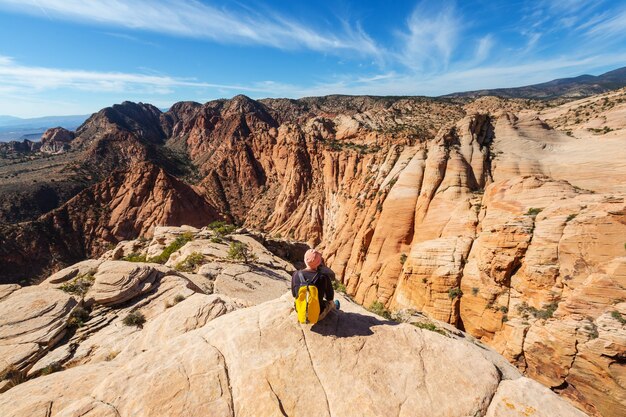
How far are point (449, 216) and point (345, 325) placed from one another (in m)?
28.5

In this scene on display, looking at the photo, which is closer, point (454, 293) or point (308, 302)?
point (308, 302)

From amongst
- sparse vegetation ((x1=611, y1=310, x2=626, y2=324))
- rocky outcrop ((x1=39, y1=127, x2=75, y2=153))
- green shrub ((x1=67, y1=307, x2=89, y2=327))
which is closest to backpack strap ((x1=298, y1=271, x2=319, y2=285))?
green shrub ((x1=67, y1=307, x2=89, y2=327))

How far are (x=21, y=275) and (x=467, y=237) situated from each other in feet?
239

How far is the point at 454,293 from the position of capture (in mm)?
25500

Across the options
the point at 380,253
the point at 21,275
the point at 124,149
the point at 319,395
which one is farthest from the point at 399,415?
the point at 124,149

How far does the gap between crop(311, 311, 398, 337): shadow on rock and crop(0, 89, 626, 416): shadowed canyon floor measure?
12630 mm

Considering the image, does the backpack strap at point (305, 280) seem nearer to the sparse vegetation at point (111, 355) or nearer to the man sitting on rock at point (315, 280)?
the man sitting on rock at point (315, 280)

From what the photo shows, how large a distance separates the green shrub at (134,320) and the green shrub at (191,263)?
715cm

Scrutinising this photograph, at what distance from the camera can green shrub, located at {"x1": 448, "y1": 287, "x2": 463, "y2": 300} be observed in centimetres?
2536

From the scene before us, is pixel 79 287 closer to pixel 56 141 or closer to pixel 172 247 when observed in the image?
pixel 172 247

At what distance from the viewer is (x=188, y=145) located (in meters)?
164

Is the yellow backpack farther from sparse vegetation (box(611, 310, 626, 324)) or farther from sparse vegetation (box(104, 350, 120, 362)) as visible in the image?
sparse vegetation (box(611, 310, 626, 324))

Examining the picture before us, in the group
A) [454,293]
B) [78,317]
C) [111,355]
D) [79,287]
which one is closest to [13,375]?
[111,355]

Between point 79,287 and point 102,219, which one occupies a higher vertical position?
point 79,287
